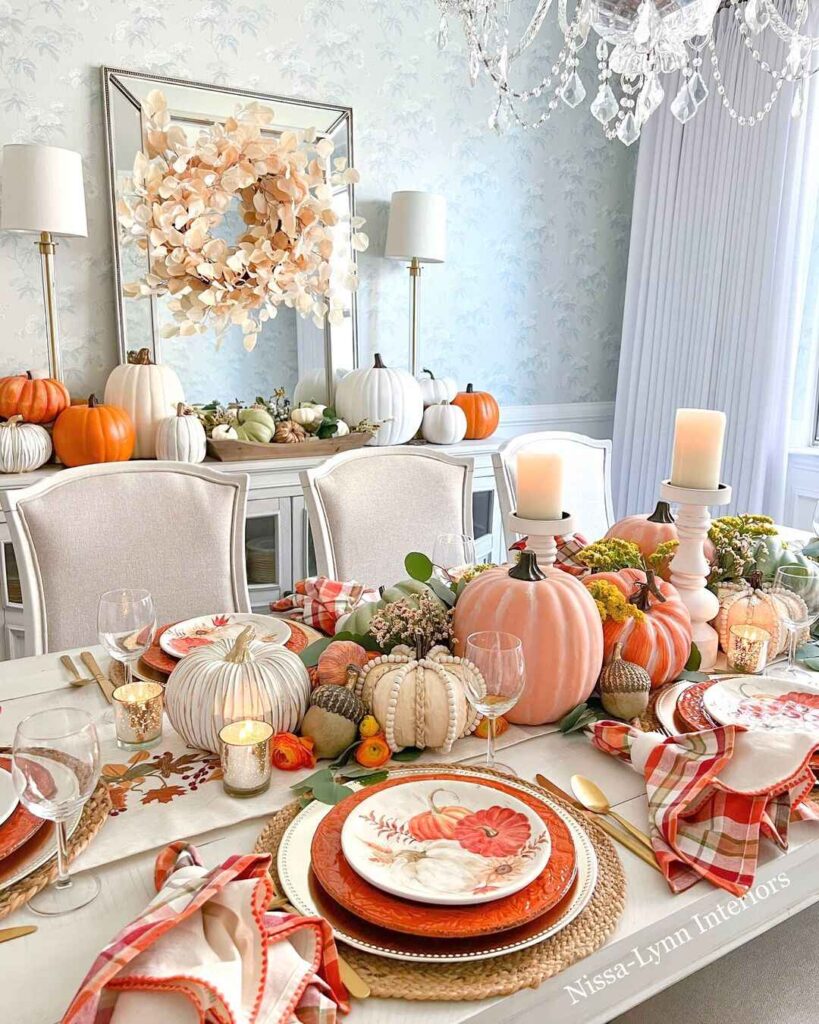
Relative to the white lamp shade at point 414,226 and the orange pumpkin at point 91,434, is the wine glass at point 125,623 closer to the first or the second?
the orange pumpkin at point 91,434

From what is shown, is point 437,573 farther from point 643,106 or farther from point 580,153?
point 580,153

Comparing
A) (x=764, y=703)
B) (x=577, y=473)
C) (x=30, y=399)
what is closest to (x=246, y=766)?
(x=764, y=703)

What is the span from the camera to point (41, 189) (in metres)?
2.32

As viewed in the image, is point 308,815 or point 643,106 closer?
point 308,815

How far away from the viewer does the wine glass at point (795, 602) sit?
1.21m

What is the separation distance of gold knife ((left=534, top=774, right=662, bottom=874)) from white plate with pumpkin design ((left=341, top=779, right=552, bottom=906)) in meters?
0.08

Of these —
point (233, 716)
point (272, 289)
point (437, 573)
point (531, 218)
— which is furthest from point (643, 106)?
point (531, 218)

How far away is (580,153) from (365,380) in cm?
159

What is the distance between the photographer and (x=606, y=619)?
1152 mm

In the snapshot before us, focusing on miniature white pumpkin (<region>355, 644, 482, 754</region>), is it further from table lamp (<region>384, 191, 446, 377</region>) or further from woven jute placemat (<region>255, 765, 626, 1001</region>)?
table lamp (<region>384, 191, 446, 377</region>)

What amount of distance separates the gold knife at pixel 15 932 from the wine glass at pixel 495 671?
47 centimetres

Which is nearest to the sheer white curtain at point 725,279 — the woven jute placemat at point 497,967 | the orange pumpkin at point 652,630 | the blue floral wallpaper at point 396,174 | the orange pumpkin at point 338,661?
the blue floral wallpaper at point 396,174

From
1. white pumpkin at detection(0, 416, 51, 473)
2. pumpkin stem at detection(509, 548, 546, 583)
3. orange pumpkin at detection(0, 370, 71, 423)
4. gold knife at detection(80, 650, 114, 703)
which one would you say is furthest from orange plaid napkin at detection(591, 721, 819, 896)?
orange pumpkin at detection(0, 370, 71, 423)

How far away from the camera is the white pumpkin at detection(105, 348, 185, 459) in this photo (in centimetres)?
256
